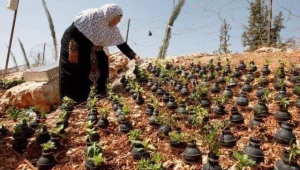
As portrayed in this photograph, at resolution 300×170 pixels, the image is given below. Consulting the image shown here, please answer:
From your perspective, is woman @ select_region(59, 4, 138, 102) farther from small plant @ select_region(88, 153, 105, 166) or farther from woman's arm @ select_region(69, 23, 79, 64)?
small plant @ select_region(88, 153, 105, 166)

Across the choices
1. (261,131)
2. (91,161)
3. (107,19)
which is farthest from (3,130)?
(261,131)

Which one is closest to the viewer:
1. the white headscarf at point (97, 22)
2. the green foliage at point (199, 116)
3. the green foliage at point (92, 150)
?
the green foliage at point (92, 150)

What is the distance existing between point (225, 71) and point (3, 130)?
3606 millimetres

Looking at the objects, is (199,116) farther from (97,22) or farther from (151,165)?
(97,22)

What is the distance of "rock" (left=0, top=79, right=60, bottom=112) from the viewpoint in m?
5.59

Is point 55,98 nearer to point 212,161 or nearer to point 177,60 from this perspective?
point 177,60

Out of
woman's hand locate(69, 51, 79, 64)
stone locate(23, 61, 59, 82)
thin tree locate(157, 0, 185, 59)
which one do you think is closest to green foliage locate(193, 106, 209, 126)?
woman's hand locate(69, 51, 79, 64)

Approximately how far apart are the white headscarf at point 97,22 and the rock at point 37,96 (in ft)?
6.15

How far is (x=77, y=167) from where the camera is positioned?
2439 millimetres

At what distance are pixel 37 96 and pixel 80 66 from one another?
1567 millimetres

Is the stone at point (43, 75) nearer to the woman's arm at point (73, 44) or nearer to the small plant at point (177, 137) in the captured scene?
the woman's arm at point (73, 44)

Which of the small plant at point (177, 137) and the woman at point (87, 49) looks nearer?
the small plant at point (177, 137)

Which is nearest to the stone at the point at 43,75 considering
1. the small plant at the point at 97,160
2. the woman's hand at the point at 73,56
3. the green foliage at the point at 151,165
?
the woman's hand at the point at 73,56

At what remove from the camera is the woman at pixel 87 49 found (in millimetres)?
4355
